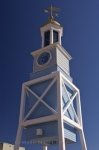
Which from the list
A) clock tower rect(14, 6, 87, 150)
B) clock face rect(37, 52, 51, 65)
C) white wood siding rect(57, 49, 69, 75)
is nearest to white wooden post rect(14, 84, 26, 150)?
clock tower rect(14, 6, 87, 150)

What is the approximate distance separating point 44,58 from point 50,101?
21.1 ft

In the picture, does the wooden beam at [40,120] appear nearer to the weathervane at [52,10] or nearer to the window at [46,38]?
the window at [46,38]

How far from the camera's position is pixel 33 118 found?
97.4ft

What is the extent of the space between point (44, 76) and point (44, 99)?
8.65 feet

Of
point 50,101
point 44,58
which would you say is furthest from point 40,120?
point 44,58

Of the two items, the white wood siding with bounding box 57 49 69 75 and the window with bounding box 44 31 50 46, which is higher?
the window with bounding box 44 31 50 46

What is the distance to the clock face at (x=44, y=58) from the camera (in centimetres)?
3279

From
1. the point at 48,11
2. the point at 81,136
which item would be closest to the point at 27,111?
the point at 81,136

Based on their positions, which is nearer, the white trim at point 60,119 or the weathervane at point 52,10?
the white trim at point 60,119

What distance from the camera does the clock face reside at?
32.8m

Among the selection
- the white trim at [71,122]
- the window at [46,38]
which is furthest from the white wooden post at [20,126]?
the window at [46,38]

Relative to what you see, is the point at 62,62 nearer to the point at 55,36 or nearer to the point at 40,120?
the point at 55,36

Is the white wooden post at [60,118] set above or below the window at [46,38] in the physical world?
below

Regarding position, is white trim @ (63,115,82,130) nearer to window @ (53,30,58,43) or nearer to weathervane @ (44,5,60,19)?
window @ (53,30,58,43)
